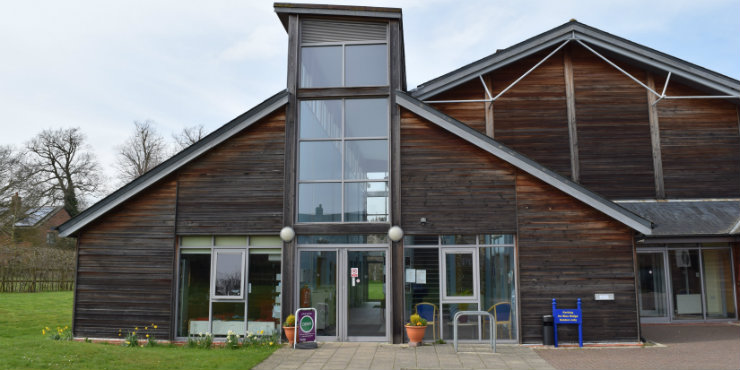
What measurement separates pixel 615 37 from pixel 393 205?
8.60 meters

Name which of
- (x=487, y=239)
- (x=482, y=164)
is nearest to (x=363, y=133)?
(x=482, y=164)

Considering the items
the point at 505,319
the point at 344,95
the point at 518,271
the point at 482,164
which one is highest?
the point at 344,95

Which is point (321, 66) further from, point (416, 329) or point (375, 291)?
point (416, 329)

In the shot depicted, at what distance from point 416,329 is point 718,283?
32.4ft

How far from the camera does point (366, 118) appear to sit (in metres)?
12.1

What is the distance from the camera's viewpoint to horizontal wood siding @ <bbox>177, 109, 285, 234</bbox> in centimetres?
1177

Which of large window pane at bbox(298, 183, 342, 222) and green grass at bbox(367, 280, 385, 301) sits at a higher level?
large window pane at bbox(298, 183, 342, 222)

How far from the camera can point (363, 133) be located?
39.6ft

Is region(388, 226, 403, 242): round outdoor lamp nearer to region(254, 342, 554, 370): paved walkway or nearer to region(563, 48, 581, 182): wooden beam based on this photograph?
region(254, 342, 554, 370): paved walkway

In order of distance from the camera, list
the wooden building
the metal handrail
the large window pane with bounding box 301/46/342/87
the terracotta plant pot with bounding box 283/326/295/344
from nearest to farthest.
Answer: the metal handrail → the terracotta plant pot with bounding box 283/326/295/344 → the wooden building → the large window pane with bounding box 301/46/342/87

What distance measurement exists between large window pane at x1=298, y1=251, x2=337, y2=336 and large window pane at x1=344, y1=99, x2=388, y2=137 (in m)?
2.83

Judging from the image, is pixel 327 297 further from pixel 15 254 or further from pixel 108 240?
pixel 15 254

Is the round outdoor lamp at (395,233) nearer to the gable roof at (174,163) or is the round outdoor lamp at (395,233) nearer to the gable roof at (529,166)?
the gable roof at (529,166)

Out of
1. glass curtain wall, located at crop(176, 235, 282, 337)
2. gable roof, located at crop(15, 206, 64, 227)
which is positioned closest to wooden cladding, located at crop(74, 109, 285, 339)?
glass curtain wall, located at crop(176, 235, 282, 337)
